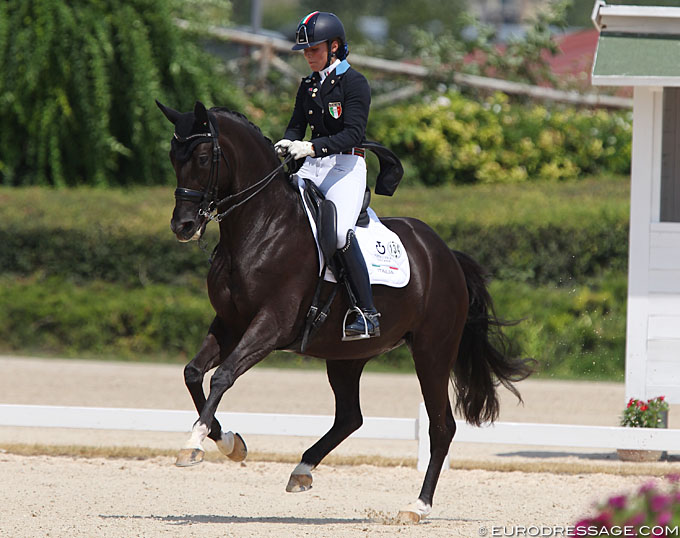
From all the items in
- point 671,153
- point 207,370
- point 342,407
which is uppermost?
point 671,153

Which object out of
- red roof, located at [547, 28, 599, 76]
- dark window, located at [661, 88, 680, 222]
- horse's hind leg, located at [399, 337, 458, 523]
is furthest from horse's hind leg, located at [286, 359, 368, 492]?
red roof, located at [547, 28, 599, 76]

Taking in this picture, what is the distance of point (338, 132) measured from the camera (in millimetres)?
5965

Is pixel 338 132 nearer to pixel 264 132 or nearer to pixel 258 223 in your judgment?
pixel 258 223

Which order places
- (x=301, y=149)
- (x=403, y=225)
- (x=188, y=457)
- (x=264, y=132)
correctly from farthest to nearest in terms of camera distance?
(x=264, y=132), (x=403, y=225), (x=301, y=149), (x=188, y=457)

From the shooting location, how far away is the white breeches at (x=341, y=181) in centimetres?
592

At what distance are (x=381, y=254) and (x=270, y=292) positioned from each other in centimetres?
79

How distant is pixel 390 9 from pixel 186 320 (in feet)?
172

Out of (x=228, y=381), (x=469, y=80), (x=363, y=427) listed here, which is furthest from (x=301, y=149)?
(x=469, y=80)

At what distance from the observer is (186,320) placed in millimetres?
12977

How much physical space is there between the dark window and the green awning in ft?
3.53

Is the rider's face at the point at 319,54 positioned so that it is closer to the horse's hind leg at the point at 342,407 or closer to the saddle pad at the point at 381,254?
the saddle pad at the point at 381,254

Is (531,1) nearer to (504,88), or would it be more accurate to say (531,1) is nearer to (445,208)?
(504,88)

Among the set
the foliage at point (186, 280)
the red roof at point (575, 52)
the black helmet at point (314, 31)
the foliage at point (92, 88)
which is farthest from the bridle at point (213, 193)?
the red roof at point (575, 52)

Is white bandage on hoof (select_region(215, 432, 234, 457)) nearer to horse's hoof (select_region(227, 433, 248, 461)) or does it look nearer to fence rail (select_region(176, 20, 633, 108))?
horse's hoof (select_region(227, 433, 248, 461))
